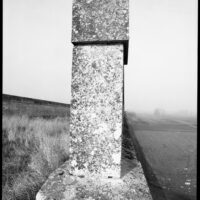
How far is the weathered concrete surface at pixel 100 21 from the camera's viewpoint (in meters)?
1.53

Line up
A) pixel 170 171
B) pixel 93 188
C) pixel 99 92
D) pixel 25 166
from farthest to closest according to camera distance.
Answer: pixel 170 171, pixel 25 166, pixel 99 92, pixel 93 188

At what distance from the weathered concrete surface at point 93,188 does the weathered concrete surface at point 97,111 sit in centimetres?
7

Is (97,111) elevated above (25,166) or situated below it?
above

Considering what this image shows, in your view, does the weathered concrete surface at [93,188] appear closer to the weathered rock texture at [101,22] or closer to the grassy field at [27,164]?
the grassy field at [27,164]

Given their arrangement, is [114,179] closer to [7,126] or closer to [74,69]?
[74,69]

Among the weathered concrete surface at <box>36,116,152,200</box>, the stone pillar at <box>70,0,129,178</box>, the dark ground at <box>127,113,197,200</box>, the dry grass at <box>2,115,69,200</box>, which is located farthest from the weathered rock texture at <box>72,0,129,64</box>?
the dark ground at <box>127,113,197,200</box>

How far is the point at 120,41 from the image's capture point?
153 centimetres

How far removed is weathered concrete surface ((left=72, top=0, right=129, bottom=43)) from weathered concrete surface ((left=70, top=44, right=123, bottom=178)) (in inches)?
3.6

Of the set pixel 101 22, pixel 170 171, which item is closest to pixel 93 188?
pixel 101 22

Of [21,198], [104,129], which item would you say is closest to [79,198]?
[104,129]

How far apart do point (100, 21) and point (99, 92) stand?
61 cm

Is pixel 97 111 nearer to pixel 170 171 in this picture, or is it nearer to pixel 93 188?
pixel 93 188

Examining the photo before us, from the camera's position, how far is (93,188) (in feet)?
4.61

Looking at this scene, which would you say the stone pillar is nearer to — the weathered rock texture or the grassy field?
the weathered rock texture
